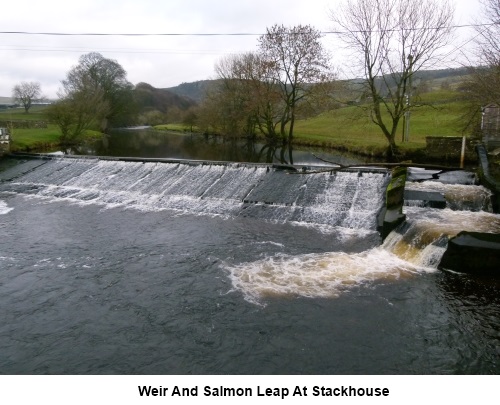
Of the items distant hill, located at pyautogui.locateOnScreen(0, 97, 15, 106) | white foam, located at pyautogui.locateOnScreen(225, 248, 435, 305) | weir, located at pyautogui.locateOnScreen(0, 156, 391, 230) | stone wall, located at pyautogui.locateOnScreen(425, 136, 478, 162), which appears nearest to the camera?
white foam, located at pyautogui.locateOnScreen(225, 248, 435, 305)

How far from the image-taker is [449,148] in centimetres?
2056

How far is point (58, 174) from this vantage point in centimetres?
2072

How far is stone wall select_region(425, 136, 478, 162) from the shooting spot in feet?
65.9

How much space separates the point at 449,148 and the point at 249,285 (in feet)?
54.3

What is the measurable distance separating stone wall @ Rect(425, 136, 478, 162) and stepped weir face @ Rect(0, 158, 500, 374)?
608 centimetres

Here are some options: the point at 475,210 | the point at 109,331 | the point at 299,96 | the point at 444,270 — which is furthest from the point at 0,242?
the point at 299,96

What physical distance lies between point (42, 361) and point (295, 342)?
4.16m

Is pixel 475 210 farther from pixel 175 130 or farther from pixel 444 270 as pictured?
pixel 175 130

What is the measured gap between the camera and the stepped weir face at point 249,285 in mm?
6398

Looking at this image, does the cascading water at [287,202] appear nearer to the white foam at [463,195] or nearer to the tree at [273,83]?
the white foam at [463,195]

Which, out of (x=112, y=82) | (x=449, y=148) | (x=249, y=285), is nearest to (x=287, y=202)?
(x=249, y=285)

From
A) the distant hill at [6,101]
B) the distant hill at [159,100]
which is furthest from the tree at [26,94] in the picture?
the distant hill at [159,100]

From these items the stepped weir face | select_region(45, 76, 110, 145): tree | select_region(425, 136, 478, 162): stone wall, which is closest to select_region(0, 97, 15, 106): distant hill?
select_region(45, 76, 110, 145): tree

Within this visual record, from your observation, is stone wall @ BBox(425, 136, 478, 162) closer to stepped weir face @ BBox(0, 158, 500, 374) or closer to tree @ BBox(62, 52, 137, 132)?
stepped weir face @ BBox(0, 158, 500, 374)
